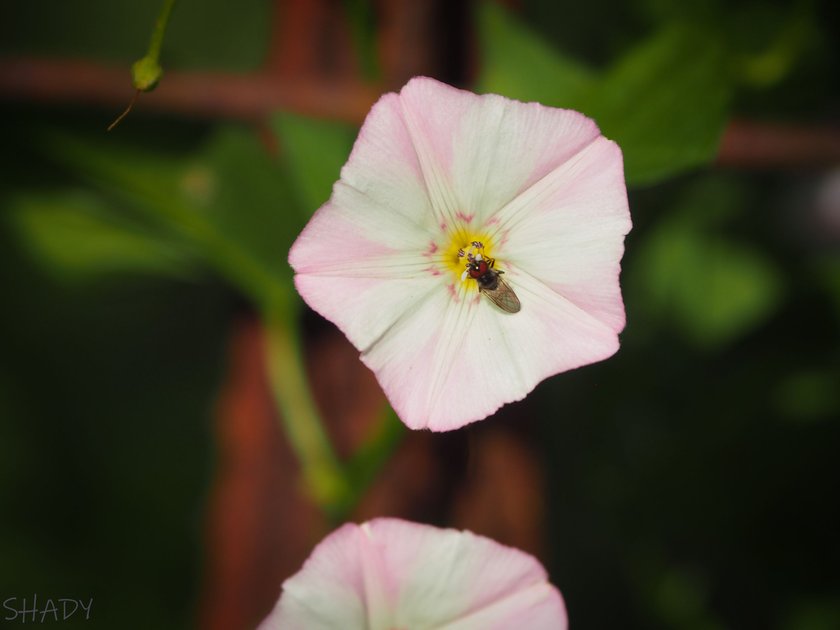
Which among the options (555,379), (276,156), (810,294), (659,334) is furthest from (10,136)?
(810,294)

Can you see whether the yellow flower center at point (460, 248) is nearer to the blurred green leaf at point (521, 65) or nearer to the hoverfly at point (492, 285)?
the hoverfly at point (492, 285)

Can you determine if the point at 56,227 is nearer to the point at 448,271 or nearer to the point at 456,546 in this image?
the point at 448,271

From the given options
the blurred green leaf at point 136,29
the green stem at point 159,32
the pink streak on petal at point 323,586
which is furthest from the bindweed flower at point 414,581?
the blurred green leaf at point 136,29

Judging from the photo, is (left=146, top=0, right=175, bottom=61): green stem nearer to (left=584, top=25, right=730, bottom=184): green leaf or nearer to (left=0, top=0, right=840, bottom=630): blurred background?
(left=0, top=0, right=840, bottom=630): blurred background

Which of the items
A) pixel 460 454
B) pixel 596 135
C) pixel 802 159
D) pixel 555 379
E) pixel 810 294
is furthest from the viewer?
pixel 555 379

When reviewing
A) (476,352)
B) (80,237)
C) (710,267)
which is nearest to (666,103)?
(476,352)

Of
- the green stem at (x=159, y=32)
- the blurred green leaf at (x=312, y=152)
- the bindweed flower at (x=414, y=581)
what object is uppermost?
the blurred green leaf at (x=312, y=152)

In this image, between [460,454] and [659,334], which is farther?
[659,334]

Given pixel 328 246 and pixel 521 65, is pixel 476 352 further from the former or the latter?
pixel 521 65
